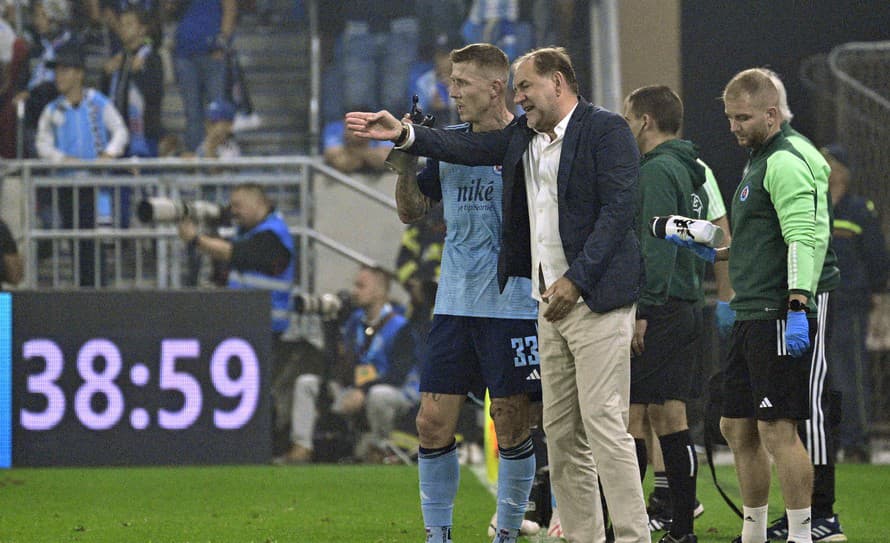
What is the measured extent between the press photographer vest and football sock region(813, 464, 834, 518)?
5328 millimetres

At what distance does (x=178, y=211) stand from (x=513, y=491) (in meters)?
5.92

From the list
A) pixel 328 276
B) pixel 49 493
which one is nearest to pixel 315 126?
pixel 328 276

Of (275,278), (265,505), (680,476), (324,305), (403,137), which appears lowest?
(265,505)

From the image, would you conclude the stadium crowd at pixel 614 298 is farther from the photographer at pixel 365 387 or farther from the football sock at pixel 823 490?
the photographer at pixel 365 387

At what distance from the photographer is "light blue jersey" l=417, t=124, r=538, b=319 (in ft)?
19.2

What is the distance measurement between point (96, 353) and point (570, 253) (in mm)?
6105

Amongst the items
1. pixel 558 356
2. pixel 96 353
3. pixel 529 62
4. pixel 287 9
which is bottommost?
pixel 96 353

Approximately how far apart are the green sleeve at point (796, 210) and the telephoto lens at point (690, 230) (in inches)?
12.5

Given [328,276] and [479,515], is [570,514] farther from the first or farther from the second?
[328,276]

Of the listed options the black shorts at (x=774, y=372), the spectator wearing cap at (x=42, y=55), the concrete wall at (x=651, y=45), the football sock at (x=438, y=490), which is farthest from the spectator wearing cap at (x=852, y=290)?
the spectator wearing cap at (x=42, y=55)

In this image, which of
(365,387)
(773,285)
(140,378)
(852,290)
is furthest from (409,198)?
(852,290)

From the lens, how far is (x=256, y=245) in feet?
37.1

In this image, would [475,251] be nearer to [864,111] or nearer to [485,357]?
[485,357]

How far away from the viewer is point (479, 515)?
7.74 meters
